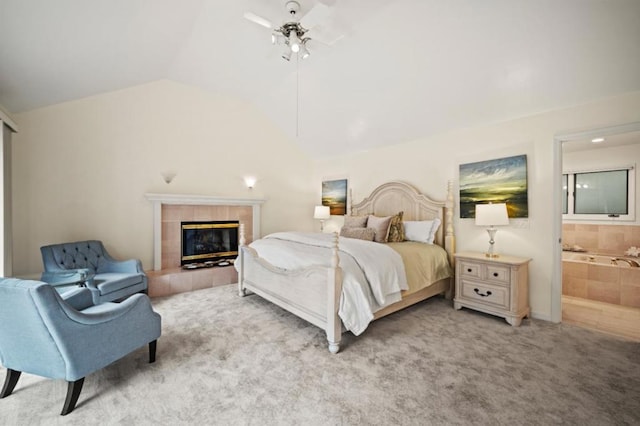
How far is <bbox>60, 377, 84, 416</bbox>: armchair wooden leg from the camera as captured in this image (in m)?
1.66

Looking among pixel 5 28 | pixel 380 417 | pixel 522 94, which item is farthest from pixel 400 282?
pixel 5 28

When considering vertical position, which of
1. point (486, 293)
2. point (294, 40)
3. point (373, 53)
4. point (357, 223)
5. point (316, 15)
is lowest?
point (486, 293)

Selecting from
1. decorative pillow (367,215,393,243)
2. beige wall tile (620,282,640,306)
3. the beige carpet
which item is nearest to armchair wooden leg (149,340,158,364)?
the beige carpet

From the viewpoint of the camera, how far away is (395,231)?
404 cm

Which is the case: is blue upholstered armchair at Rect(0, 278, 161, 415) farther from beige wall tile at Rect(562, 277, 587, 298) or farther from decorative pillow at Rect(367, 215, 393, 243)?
beige wall tile at Rect(562, 277, 587, 298)

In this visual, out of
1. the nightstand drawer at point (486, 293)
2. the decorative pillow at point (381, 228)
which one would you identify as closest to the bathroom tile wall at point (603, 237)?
the nightstand drawer at point (486, 293)

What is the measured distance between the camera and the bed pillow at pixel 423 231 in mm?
3957

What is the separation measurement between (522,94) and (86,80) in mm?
5215

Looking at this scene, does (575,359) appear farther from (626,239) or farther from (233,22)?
(233,22)

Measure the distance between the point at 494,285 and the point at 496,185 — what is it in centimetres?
130

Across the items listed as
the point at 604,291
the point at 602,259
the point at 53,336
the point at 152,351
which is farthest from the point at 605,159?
the point at 53,336

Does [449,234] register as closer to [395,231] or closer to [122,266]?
[395,231]

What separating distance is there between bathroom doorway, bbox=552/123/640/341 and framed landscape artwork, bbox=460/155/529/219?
1.10 feet

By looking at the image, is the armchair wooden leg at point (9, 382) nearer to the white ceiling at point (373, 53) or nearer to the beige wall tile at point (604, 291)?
the white ceiling at point (373, 53)
